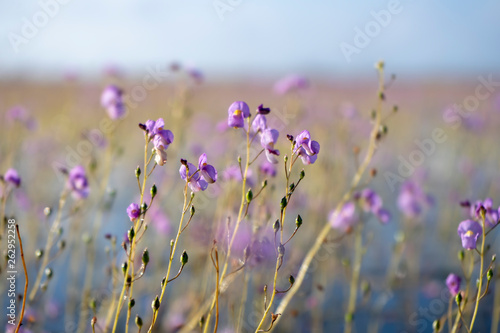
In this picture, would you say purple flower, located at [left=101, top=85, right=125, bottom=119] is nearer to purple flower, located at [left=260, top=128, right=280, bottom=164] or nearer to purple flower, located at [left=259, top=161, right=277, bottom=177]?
purple flower, located at [left=259, top=161, right=277, bottom=177]

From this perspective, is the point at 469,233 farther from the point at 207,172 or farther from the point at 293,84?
the point at 293,84

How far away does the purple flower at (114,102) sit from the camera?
2121mm

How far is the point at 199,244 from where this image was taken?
2711 millimetres

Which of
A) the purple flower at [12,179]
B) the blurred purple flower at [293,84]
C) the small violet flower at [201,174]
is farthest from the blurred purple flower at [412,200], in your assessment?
the purple flower at [12,179]

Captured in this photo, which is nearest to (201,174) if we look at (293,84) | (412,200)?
(293,84)

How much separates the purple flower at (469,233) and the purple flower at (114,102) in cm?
156

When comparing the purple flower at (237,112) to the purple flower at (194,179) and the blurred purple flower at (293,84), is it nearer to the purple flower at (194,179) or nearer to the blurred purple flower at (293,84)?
the purple flower at (194,179)

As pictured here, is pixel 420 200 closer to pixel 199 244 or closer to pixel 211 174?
pixel 199 244

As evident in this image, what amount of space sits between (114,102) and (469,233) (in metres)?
1.64

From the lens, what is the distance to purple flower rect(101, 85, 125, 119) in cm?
212

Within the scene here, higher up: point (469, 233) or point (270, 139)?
point (270, 139)

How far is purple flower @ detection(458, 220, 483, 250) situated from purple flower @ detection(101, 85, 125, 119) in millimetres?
1555

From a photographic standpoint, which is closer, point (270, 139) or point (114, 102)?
point (270, 139)

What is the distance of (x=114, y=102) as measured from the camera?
7.06 feet
